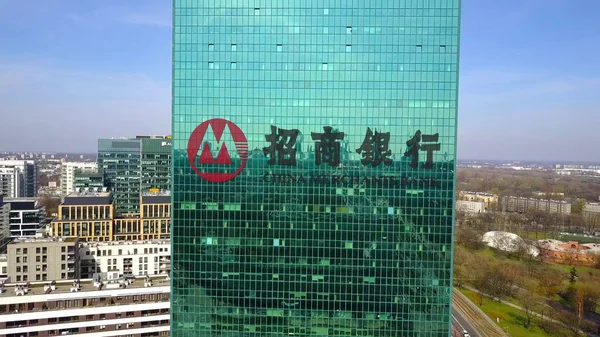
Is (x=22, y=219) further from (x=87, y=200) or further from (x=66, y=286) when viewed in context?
(x=66, y=286)

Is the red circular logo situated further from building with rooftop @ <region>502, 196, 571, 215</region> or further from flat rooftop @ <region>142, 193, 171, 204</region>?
building with rooftop @ <region>502, 196, 571, 215</region>

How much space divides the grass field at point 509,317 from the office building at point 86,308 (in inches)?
2128

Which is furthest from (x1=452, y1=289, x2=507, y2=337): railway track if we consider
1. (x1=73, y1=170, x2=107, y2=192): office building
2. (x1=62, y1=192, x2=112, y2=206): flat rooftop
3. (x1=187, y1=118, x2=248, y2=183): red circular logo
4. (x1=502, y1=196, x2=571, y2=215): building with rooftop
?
(x1=73, y1=170, x2=107, y2=192): office building

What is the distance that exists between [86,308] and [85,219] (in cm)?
4737

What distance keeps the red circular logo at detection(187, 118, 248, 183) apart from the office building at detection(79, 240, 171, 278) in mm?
40718

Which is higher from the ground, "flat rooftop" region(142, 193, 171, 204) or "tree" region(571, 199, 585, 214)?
"flat rooftop" region(142, 193, 171, 204)

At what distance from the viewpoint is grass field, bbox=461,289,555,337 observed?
66.3m

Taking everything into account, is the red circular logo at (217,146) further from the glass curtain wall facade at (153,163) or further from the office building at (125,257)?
the glass curtain wall facade at (153,163)

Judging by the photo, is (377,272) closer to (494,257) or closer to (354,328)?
(354,328)

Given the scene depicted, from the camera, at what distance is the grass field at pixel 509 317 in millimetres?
66300

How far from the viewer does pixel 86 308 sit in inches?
1919

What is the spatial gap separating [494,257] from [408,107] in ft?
255

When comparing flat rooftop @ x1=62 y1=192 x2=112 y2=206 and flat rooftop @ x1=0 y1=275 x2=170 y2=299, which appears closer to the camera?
flat rooftop @ x1=0 y1=275 x2=170 y2=299

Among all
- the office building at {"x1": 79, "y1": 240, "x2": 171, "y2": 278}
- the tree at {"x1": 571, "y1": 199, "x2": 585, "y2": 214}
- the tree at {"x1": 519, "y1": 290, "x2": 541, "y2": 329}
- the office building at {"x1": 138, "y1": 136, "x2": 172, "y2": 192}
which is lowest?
the tree at {"x1": 519, "y1": 290, "x2": 541, "y2": 329}
